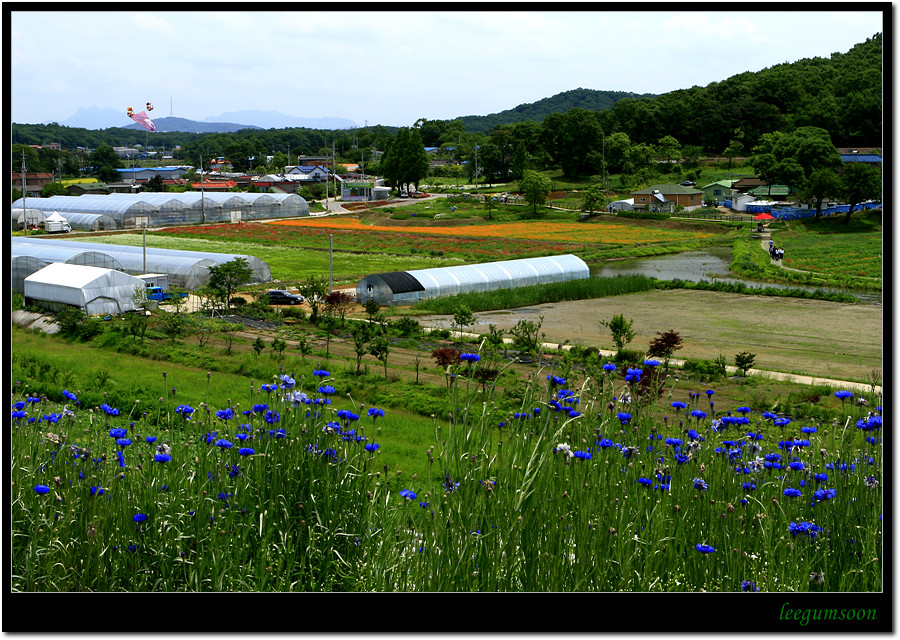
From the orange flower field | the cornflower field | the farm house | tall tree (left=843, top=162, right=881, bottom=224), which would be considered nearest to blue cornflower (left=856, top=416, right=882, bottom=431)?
the cornflower field

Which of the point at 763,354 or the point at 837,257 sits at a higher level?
the point at 837,257

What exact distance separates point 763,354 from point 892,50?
53.1 feet

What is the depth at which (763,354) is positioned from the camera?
60.4ft

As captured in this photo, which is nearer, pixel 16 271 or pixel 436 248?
pixel 16 271

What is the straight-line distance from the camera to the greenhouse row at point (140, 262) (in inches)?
1041

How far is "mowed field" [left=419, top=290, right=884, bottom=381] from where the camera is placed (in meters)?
18.0

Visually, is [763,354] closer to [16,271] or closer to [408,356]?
[408,356]

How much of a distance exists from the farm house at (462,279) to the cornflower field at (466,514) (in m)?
21.7

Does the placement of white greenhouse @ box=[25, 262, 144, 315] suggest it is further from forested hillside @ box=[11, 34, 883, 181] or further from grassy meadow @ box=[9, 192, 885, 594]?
grassy meadow @ box=[9, 192, 885, 594]

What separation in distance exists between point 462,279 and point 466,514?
24558 millimetres

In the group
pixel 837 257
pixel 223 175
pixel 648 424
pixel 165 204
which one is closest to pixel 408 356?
pixel 648 424

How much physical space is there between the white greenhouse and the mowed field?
851 cm

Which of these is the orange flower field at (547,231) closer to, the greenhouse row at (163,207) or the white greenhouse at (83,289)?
the greenhouse row at (163,207)

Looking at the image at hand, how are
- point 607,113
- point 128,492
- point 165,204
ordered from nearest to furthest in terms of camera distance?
point 128,492
point 165,204
point 607,113
